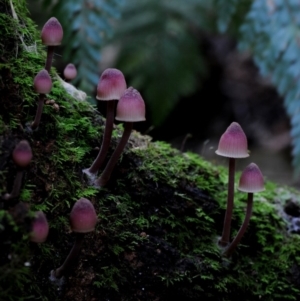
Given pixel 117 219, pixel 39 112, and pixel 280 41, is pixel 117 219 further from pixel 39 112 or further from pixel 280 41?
pixel 280 41

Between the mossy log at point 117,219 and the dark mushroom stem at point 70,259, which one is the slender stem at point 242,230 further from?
the dark mushroom stem at point 70,259

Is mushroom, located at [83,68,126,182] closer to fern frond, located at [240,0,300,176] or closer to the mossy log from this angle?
the mossy log

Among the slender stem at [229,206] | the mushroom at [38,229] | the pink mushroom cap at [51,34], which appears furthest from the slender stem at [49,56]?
the slender stem at [229,206]

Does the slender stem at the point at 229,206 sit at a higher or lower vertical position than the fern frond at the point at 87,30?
lower

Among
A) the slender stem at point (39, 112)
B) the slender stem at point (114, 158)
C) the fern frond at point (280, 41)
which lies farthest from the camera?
the fern frond at point (280, 41)

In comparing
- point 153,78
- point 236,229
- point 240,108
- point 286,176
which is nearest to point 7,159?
point 236,229

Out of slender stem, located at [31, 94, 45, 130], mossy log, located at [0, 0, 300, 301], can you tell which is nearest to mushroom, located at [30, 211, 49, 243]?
mossy log, located at [0, 0, 300, 301]
